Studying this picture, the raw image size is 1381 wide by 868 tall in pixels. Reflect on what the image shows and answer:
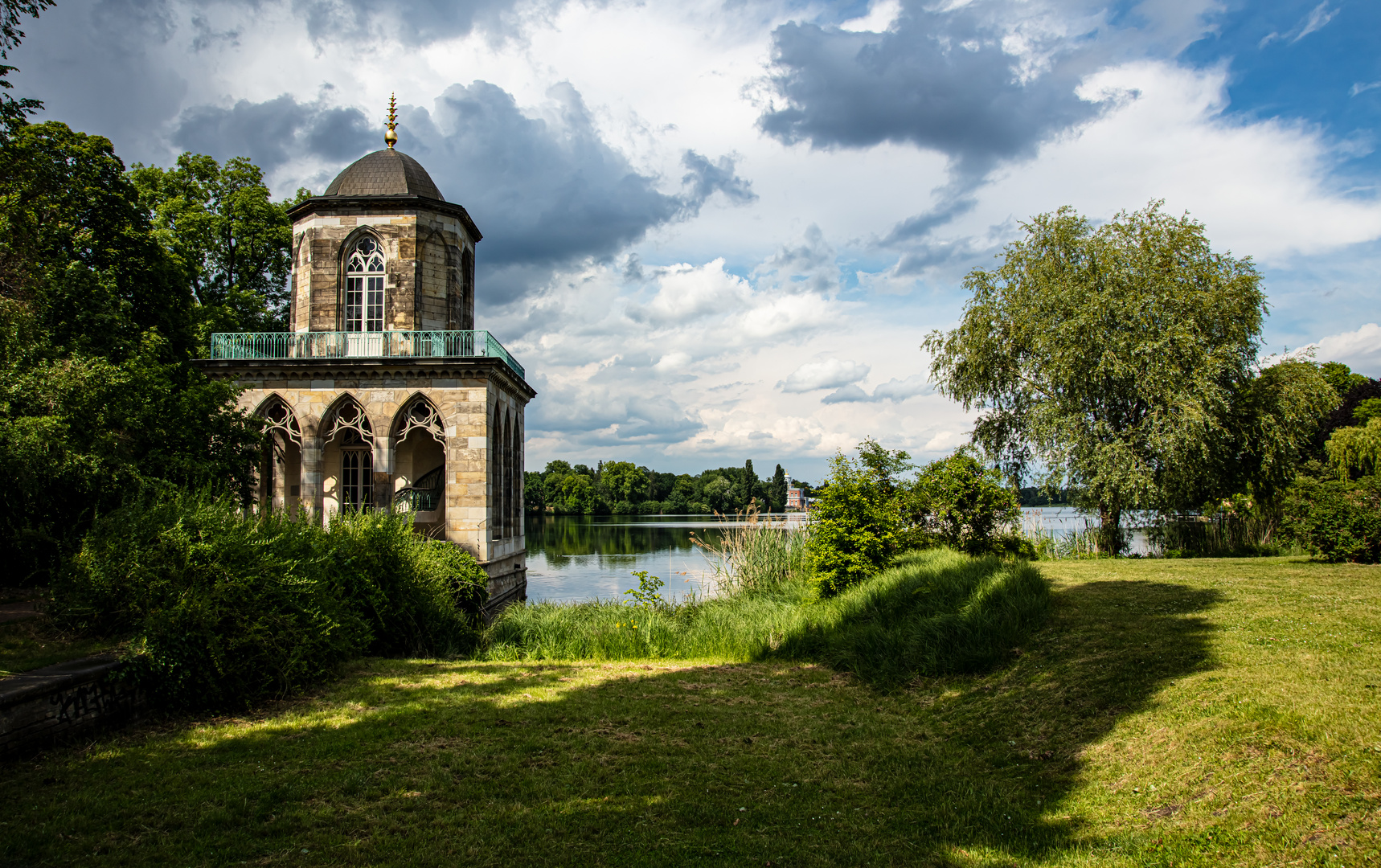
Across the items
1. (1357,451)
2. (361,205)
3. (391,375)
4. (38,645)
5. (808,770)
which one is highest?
(361,205)

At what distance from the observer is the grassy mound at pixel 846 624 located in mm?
8211

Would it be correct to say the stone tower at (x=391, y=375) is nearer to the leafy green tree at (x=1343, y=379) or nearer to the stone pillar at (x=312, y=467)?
the stone pillar at (x=312, y=467)

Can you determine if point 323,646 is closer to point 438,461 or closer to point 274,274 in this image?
point 438,461

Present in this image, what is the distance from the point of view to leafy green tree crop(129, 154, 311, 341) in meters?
23.3

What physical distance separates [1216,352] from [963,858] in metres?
19.0

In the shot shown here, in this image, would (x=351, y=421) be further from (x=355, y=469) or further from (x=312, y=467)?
(x=355, y=469)

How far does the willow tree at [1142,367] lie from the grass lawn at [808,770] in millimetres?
10762

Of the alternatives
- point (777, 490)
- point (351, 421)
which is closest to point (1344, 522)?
point (351, 421)

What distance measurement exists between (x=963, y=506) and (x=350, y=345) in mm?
15656

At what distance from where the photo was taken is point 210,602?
6.94 metres

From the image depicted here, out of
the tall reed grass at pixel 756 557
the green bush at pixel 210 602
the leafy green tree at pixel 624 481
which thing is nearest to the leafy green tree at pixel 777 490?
the leafy green tree at pixel 624 481

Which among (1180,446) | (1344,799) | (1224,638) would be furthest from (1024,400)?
(1344,799)

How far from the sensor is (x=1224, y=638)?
261 inches

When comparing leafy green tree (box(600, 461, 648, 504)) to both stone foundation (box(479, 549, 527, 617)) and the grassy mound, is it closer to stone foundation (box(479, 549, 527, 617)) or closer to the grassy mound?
stone foundation (box(479, 549, 527, 617))
